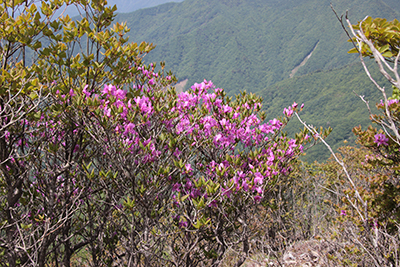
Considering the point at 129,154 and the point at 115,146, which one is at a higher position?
the point at 115,146

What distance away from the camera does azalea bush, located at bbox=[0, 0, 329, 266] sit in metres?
2.77

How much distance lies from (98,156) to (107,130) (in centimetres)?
90

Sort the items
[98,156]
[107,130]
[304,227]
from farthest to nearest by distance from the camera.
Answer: [304,227] < [98,156] < [107,130]

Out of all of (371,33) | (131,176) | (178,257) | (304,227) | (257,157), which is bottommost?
(304,227)

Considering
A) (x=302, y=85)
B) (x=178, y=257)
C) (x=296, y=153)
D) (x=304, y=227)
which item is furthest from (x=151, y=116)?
(x=302, y=85)

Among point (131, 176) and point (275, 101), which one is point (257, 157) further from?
point (275, 101)

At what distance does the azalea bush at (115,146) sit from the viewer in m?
2.77

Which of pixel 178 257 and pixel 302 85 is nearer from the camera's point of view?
pixel 178 257

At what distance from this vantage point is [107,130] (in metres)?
2.69

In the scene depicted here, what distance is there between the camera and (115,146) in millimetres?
2746

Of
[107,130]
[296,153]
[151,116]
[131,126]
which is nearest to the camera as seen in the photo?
[107,130]

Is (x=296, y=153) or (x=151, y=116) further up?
(x=151, y=116)

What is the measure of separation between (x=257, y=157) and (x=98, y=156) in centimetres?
208

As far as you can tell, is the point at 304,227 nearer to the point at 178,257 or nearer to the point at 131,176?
the point at 178,257
